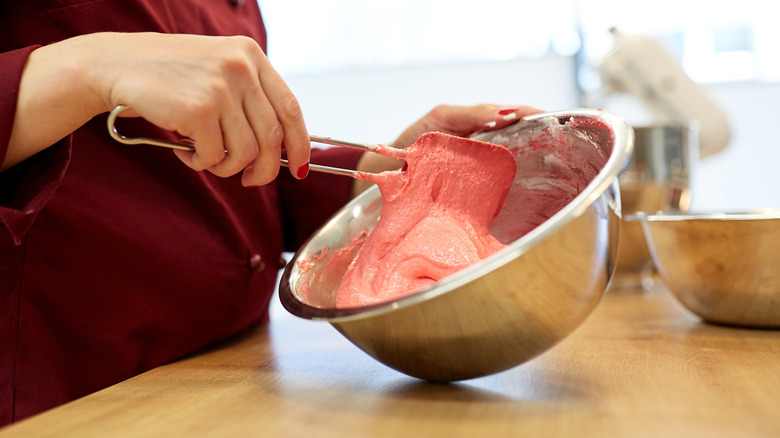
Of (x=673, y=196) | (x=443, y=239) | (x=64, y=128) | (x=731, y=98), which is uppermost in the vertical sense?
(x=64, y=128)

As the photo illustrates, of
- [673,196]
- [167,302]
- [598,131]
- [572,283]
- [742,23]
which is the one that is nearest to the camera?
[572,283]

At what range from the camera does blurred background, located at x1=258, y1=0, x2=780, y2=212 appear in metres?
2.66

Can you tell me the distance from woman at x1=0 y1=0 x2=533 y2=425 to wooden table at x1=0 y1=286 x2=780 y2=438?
8 centimetres

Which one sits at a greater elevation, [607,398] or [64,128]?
[64,128]

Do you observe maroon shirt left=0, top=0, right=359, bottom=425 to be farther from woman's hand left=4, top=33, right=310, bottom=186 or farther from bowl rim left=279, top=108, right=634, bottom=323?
bowl rim left=279, top=108, right=634, bottom=323

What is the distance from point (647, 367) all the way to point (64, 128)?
521 millimetres

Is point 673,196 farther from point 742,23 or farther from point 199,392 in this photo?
point 742,23

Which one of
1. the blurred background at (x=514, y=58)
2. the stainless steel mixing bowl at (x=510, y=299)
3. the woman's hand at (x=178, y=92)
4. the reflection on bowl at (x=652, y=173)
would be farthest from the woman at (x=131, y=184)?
the blurred background at (x=514, y=58)

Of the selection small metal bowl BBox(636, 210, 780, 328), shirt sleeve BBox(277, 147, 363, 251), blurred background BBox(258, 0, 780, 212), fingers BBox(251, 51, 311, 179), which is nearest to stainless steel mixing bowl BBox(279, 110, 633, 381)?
fingers BBox(251, 51, 311, 179)

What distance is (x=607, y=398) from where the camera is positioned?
47 cm

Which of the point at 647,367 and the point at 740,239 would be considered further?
→ the point at 740,239

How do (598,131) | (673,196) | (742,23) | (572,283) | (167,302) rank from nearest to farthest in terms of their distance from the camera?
(572,283) → (598,131) → (167,302) → (673,196) → (742,23)

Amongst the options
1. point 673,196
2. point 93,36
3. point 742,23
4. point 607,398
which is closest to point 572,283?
point 607,398

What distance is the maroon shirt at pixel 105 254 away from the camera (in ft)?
2.03
